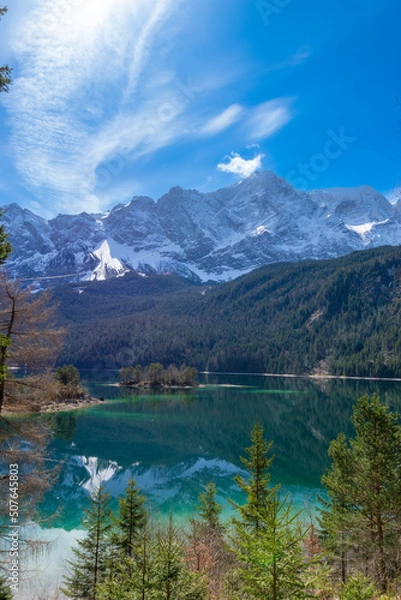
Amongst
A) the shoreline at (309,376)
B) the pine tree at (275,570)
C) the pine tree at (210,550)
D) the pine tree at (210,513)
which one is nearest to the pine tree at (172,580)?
the pine tree at (275,570)

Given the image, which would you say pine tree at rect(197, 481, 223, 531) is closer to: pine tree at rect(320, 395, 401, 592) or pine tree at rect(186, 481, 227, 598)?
pine tree at rect(186, 481, 227, 598)

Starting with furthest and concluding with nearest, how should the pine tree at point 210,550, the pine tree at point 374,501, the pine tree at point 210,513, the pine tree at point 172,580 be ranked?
the pine tree at point 210,513 < the pine tree at point 374,501 < the pine tree at point 210,550 < the pine tree at point 172,580

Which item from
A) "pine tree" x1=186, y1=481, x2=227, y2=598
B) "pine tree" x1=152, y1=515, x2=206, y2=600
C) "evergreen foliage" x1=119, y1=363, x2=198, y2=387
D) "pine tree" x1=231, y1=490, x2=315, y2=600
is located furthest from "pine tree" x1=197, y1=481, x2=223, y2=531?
"evergreen foliage" x1=119, y1=363, x2=198, y2=387

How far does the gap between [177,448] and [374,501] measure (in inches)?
1471

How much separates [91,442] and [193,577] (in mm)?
45843

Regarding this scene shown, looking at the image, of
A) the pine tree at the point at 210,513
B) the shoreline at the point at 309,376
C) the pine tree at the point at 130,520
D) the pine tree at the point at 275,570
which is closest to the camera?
the pine tree at the point at 275,570

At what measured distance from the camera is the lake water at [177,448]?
28.2 metres

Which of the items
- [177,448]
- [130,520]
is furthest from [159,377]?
[130,520]

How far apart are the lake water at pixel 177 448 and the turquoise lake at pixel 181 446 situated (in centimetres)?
10

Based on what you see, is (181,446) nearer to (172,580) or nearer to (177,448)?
(177,448)

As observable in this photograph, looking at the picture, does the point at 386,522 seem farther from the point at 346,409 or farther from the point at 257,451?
the point at 346,409

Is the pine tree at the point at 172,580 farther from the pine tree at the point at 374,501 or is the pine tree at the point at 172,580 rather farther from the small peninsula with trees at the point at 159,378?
the small peninsula with trees at the point at 159,378

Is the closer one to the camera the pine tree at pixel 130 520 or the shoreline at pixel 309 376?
the pine tree at pixel 130 520

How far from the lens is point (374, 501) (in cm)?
1266
